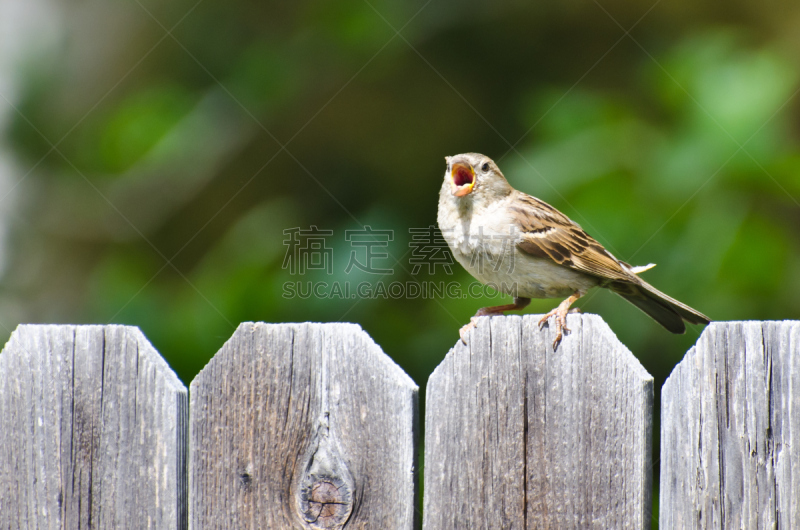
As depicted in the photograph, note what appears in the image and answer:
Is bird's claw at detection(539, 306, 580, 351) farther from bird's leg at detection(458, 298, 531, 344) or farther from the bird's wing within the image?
the bird's wing

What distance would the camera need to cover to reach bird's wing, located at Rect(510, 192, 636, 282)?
3.43 metres

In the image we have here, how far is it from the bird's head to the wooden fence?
6.13 feet

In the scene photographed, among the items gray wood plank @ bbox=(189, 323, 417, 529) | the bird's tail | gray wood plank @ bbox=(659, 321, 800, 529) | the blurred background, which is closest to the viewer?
gray wood plank @ bbox=(659, 321, 800, 529)

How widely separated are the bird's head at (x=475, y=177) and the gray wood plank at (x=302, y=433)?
1.90m

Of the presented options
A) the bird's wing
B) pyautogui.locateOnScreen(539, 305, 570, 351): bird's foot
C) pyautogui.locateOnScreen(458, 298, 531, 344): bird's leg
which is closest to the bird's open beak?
the bird's wing

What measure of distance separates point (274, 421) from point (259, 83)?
3.24m

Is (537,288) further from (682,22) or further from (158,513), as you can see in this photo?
(682,22)

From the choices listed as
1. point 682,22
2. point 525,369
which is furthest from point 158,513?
point 682,22

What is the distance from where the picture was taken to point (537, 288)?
3479 mm

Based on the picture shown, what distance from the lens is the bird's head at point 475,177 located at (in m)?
3.69

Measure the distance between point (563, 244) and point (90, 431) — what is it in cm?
220

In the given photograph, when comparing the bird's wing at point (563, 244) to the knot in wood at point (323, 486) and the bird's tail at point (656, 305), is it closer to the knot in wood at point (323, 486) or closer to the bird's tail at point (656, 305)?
the bird's tail at point (656, 305)

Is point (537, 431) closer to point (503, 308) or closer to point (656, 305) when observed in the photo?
point (503, 308)

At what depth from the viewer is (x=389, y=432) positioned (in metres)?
1.83
